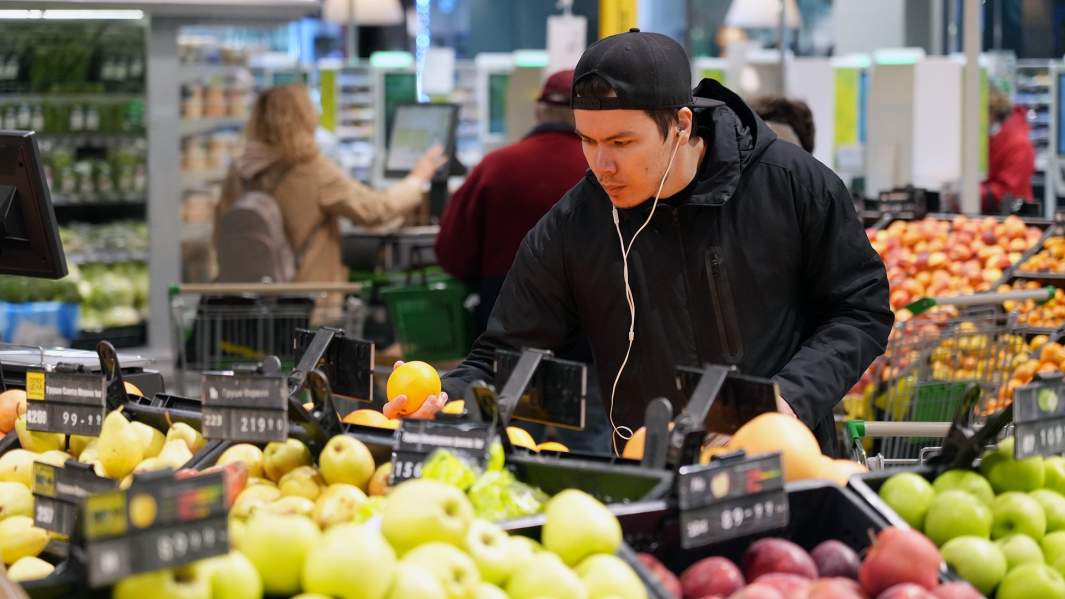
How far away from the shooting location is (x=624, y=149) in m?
Answer: 2.69

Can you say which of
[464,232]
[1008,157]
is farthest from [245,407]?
[1008,157]

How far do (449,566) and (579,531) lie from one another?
190 mm

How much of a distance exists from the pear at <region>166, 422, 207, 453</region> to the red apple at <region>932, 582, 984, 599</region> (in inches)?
49.1


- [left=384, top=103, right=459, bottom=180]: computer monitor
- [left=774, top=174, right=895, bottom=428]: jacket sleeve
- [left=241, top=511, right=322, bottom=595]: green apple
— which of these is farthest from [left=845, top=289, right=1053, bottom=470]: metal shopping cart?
[left=384, top=103, right=459, bottom=180]: computer monitor

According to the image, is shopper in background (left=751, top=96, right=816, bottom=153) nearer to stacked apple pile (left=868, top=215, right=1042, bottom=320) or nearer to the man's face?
stacked apple pile (left=868, top=215, right=1042, bottom=320)

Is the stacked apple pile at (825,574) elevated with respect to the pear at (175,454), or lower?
lower

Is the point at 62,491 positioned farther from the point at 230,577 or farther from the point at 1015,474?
the point at 1015,474

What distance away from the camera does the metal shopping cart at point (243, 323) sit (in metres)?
5.35

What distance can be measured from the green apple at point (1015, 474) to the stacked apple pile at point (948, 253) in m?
3.33

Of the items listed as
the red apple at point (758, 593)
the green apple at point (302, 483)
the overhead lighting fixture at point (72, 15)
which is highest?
the overhead lighting fixture at point (72, 15)

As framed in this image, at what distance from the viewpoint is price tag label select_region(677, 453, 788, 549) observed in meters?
1.81

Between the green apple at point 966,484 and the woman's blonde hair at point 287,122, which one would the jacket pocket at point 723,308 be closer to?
the green apple at point 966,484

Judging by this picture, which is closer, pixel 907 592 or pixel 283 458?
pixel 907 592

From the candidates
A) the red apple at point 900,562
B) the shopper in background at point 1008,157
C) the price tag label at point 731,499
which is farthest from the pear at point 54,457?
the shopper in background at point 1008,157
